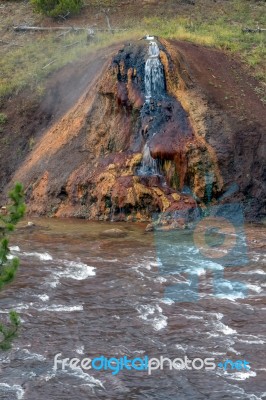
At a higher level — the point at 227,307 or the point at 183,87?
the point at 183,87

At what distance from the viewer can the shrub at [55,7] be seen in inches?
1393

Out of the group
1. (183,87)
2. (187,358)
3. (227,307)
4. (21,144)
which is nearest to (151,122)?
(183,87)

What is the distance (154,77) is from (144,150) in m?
3.14

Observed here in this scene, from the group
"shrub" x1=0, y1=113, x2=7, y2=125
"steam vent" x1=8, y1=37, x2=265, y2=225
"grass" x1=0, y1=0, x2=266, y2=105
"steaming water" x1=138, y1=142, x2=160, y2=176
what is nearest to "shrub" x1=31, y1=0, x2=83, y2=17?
"grass" x1=0, y1=0, x2=266, y2=105

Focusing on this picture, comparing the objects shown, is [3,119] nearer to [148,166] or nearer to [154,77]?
[154,77]

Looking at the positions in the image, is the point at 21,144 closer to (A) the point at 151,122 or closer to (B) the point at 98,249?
(A) the point at 151,122

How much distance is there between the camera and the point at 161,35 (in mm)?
29281

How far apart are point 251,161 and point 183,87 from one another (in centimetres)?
392

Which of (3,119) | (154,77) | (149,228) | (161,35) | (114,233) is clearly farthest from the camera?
(161,35)

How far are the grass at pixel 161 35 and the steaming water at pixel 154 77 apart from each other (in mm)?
5235

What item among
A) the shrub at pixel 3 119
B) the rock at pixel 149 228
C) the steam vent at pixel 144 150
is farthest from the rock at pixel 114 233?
the shrub at pixel 3 119

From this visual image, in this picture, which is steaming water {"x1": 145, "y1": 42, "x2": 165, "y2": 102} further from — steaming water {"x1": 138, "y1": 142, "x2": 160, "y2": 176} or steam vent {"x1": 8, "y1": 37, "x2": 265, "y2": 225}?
steaming water {"x1": 138, "y1": 142, "x2": 160, "y2": 176}

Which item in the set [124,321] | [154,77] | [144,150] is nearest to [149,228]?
[144,150]

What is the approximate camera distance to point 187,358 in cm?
1027
